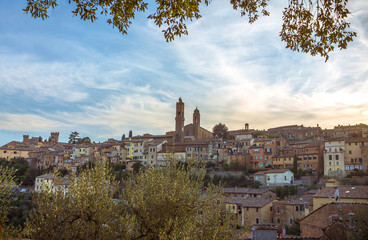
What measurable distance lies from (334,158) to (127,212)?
191 feet

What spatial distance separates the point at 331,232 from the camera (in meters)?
17.1

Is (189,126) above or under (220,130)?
above

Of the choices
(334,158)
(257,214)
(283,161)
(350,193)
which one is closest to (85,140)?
(283,161)

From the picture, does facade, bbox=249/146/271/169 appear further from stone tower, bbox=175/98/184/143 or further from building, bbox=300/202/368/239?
building, bbox=300/202/368/239

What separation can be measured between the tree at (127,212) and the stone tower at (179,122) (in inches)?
3674

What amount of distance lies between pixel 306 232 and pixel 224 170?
44.5 meters

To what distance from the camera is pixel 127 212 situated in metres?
10.8

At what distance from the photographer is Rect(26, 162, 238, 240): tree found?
10133mm

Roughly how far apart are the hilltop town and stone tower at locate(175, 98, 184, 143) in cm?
68

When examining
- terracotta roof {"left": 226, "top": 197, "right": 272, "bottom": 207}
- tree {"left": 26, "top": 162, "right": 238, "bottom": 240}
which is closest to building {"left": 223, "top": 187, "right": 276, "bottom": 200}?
terracotta roof {"left": 226, "top": 197, "right": 272, "bottom": 207}

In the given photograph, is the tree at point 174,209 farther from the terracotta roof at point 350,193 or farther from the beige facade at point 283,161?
the beige facade at point 283,161

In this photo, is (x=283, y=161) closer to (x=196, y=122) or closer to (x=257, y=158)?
(x=257, y=158)

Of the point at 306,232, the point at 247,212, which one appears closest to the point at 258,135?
the point at 247,212

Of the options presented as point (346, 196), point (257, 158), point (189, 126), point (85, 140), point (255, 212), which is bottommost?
point (255, 212)
